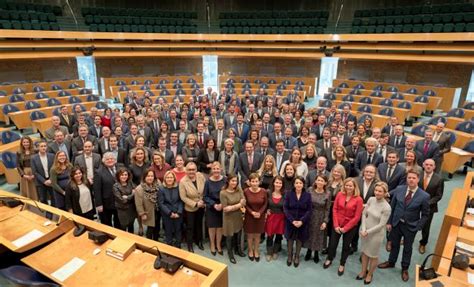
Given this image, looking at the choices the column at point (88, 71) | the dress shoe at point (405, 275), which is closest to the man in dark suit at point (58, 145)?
the dress shoe at point (405, 275)

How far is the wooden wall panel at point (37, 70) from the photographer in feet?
45.5

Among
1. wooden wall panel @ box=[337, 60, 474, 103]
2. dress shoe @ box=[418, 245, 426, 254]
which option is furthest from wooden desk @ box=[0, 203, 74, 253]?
wooden wall panel @ box=[337, 60, 474, 103]

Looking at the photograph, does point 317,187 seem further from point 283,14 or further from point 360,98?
point 283,14

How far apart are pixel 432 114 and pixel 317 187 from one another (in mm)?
10209

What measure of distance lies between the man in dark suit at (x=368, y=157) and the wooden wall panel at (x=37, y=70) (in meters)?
15.7

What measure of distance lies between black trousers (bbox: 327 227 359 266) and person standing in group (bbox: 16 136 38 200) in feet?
15.3

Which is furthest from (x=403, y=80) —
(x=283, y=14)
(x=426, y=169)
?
(x=426, y=169)

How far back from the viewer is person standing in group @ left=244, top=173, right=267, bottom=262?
13.0 feet

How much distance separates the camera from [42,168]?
4.74 meters

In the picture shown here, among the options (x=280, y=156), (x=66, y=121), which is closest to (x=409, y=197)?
(x=280, y=156)

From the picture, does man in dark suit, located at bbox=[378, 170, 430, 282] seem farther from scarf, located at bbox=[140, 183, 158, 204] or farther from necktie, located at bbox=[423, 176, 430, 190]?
scarf, located at bbox=[140, 183, 158, 204]

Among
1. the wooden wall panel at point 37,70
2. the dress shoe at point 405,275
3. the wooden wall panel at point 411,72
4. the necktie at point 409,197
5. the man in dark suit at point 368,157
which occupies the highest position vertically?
the wooden wall panel at point 411,72

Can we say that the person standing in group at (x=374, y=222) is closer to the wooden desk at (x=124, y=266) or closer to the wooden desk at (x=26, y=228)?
the wooden desk at (x=124, y=266)

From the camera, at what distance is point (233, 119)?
7824 mm
